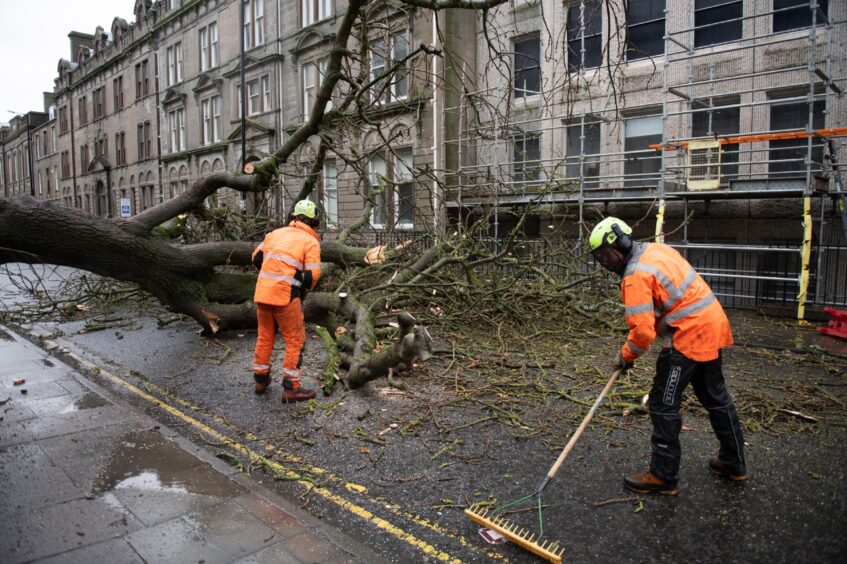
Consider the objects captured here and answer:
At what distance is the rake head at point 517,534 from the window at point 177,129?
3598 centimetres

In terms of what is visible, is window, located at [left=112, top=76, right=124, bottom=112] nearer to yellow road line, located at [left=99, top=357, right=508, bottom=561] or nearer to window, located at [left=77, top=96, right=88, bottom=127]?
window, located at [left=77, top=96, right=88, bottom=127]

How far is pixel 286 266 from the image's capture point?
5.68 metres

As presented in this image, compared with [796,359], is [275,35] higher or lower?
higher

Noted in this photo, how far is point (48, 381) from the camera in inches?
265

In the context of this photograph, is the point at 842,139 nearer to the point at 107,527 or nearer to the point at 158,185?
the point at 107,527

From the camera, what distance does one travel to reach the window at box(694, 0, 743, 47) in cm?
1434

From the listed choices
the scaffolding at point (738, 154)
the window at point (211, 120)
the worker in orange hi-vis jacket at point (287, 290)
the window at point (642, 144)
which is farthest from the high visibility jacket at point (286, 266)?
the window at point (211, 120)

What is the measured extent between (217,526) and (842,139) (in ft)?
49.5

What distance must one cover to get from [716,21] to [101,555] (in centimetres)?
1681

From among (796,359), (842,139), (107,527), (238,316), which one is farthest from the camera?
(842,139)

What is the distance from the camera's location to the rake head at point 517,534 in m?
3.09

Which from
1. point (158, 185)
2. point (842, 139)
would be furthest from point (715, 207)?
point (158, 185)

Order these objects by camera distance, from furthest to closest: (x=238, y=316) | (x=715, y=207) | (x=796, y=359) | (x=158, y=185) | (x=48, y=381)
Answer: (x=158, y=185), (x=715, y=207), (x=238, y=316), (x=796, y=359), (x=48, y=381)

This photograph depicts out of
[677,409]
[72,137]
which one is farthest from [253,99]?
[72,137]
